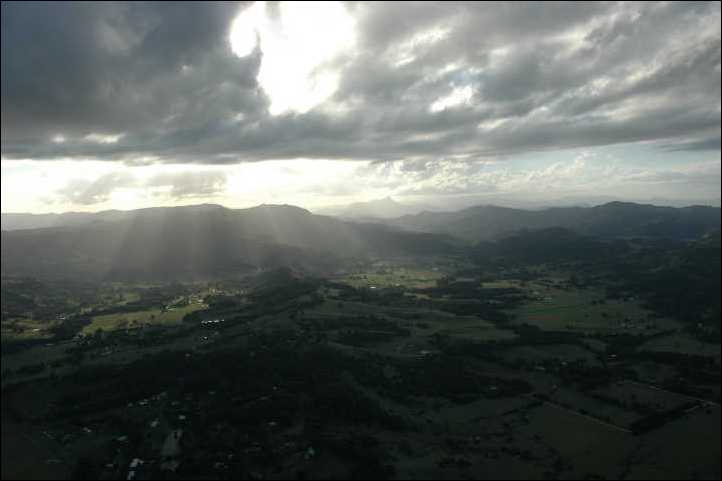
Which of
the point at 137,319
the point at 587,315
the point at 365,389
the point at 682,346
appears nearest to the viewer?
the point at 365,389

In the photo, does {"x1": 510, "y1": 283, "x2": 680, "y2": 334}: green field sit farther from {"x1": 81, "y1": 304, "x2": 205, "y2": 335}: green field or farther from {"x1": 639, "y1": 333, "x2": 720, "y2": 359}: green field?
{"x1": 81, "y1": 304, "x2": 205, "y2": 335}: green field

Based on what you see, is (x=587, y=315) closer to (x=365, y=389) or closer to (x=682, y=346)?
(x=682, y=346)

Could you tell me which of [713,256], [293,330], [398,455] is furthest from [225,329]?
[713,256]

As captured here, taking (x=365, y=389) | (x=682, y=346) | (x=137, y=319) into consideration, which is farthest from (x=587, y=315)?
(x=137, y=319)

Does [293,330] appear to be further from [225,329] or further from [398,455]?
[398,455]

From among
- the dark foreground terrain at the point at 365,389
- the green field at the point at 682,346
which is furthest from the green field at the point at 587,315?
the green field at the point at 682,346

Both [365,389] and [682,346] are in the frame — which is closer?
[365,389]

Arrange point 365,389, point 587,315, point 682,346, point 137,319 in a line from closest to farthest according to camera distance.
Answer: point 365,389 → point 682,346 → point 137,319 → point 587,315

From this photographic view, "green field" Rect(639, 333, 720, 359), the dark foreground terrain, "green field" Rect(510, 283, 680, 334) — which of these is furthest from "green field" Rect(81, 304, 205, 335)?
"green field" Rect(639, 333, 720, 359)
